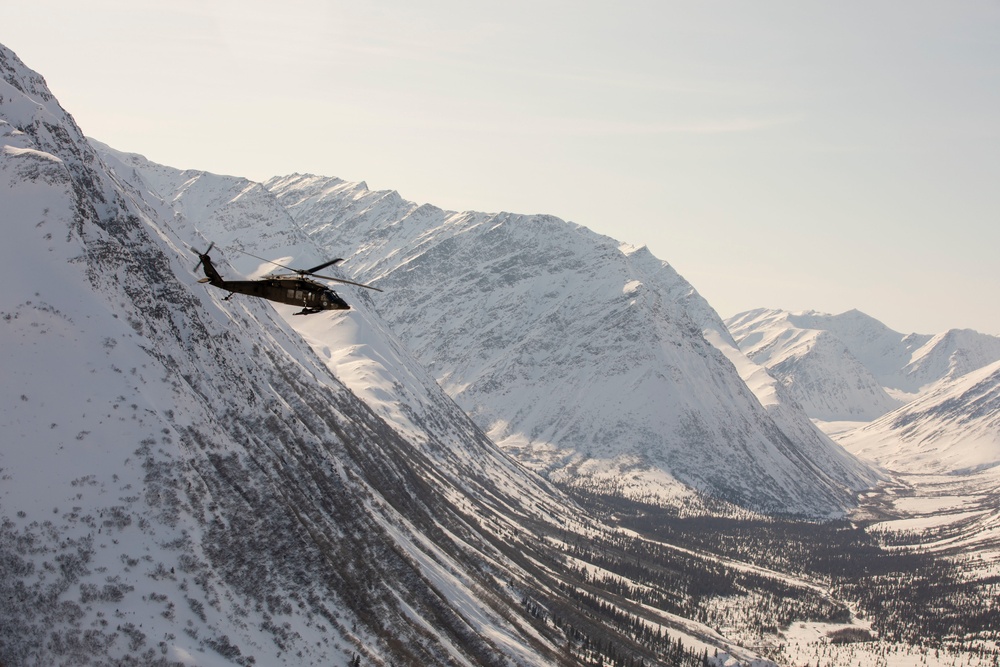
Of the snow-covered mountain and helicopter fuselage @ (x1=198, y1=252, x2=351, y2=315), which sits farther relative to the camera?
the snow-covered mountain

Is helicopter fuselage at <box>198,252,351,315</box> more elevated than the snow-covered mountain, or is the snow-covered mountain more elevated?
helicopter fuselage at <box>198,252,351,315</box>

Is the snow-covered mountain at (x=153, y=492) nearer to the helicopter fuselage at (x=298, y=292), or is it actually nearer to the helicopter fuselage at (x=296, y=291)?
the helicopter fuselage at (x=296, y=291)

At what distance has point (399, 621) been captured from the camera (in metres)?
165

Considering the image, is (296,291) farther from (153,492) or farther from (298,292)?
(153,492)

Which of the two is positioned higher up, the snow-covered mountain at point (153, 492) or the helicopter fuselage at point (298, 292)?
the helicopter fuselage at point (298, 292)

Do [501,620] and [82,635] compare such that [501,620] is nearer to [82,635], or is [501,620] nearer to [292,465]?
[292,465]

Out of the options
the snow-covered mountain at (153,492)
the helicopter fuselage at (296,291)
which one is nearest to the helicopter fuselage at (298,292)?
the helicopter fuselage at (296,291)

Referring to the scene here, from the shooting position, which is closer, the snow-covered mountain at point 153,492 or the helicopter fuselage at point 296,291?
the helicopter fuselage at point 296,291

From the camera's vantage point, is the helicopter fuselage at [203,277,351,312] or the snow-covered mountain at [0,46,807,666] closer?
the helicopter fuselage at [203,277,351,312]

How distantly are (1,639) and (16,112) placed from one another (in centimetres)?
11774

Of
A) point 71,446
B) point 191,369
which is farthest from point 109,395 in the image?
point 191,369

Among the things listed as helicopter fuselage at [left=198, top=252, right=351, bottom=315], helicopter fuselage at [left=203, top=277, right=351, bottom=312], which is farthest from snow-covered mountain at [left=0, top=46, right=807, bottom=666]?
helicopter fuselage at [left=203, top=277, right=351, bottom=312]

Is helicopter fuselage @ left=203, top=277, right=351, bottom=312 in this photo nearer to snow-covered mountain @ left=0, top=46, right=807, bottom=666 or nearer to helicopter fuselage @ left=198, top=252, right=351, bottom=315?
helicopter fuselage @ left=198, top=252, right=351, bottom=315

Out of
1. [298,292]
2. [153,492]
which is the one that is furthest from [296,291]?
[153,492]
